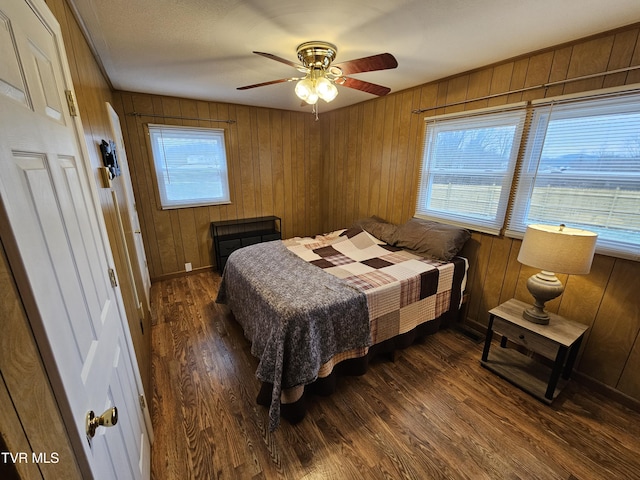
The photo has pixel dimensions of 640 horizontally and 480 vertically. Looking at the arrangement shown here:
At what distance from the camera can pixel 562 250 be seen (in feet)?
5.37

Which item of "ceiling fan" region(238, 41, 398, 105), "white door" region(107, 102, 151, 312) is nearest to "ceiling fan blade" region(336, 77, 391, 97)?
"ceiling fan" region(238, 41, 398, 105)

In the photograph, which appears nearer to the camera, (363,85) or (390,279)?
(363,85)

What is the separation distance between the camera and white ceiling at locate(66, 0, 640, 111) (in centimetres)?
143

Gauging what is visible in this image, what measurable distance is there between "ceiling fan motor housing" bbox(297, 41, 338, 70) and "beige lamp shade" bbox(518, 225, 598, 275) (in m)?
1.85

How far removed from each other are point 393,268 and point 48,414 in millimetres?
2114

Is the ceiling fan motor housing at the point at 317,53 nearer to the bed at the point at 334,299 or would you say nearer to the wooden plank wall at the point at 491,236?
the wooden plank wall at the point at 491,236

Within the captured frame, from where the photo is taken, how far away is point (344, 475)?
4.53 ft

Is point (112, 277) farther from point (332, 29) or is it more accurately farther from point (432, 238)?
point (432, 238)

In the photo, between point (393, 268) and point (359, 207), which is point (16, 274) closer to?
point (393, 268)

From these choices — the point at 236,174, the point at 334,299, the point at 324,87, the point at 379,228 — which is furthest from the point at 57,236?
the point at 236,174

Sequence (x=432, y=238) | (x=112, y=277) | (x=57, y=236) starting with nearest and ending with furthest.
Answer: (x=57, y=236), (x=112, y=277), (x=432, y=238)

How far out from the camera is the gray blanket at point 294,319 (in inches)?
62.2

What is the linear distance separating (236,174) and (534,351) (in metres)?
3.77

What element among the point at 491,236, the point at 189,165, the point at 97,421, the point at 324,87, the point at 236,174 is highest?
the point at 324,87
